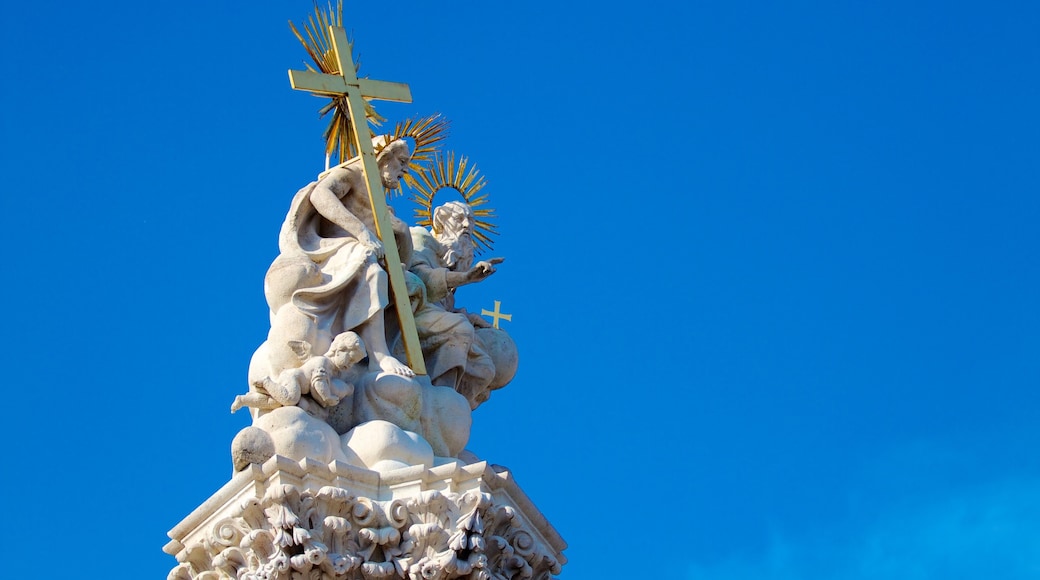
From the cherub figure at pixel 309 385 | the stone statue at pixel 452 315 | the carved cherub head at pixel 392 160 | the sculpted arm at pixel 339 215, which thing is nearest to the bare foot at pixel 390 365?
the cherub figure at pixel 309 385

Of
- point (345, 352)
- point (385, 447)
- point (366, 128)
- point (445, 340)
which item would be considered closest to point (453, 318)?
point (445, 340)

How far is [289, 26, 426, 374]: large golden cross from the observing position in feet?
52.5

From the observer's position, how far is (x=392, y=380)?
50.1 ft

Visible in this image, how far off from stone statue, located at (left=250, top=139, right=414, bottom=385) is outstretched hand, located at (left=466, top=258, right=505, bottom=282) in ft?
2.18

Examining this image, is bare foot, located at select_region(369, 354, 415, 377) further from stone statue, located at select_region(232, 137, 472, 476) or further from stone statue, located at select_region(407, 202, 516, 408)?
stone statue, located at select_region(407, 202, 516, 408)

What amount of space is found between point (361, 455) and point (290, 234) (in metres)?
2.40

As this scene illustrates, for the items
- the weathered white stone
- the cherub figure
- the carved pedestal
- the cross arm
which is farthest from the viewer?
the cross arm

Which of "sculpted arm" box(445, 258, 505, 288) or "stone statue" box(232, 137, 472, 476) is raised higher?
"sculpted arm" box(445, 258, 505, 288)

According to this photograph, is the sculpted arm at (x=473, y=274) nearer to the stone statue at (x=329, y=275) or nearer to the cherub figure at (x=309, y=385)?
the stone statue at (x=329, y=275)

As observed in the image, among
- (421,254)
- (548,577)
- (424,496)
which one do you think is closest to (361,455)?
(424,496)

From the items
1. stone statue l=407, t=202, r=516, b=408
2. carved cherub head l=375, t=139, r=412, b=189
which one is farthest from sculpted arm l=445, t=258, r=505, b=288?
carved cherub head l=375, t=139, r=412, b=189

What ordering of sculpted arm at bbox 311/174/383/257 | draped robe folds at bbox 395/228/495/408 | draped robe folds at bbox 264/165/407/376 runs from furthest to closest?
1. draped robe folds at bbox 395/228/495/408
2. sculpted arm at bbox 311/174/383/257
3. draped robe folds at bbox 264/165/407/376

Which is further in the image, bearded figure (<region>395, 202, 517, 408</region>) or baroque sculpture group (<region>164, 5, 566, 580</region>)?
bearded figure (<region>395, 202, 517, 408</region>)

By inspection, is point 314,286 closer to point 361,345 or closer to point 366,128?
point 361,345
